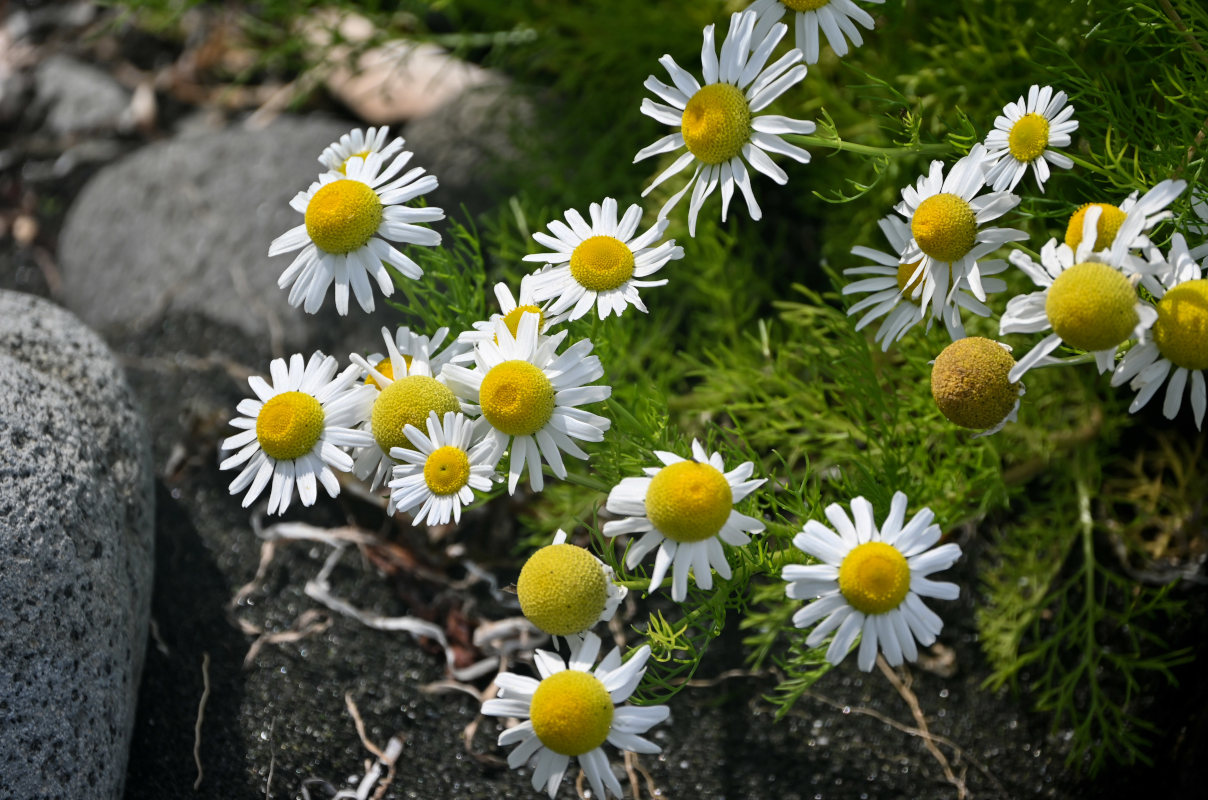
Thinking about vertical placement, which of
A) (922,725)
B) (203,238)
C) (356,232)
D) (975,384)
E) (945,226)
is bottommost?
(203,238)

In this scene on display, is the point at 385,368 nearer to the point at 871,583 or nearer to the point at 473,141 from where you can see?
the point at 871,583

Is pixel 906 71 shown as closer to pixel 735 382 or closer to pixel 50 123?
pixel 735 382

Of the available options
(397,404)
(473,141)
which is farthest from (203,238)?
(397,404)

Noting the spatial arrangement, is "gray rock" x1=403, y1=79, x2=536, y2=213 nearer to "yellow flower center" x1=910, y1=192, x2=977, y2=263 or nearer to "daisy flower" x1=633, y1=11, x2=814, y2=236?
"daisy flower" x1=633, y1=11, x2=814, y2=236

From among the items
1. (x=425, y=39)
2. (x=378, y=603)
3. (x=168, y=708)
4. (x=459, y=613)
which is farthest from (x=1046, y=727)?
(x=425, y=39)

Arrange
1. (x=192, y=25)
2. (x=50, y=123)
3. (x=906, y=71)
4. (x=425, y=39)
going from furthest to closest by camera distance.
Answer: (x=192, y=25) → (x=50, y=123) → (x=425, y=39) → (x=906, y=71)

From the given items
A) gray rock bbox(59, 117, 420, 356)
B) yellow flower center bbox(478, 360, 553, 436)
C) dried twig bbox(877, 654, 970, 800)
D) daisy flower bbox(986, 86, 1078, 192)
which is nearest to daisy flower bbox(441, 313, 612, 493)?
yellow flower center bbox(478, 360, 553, 436)
